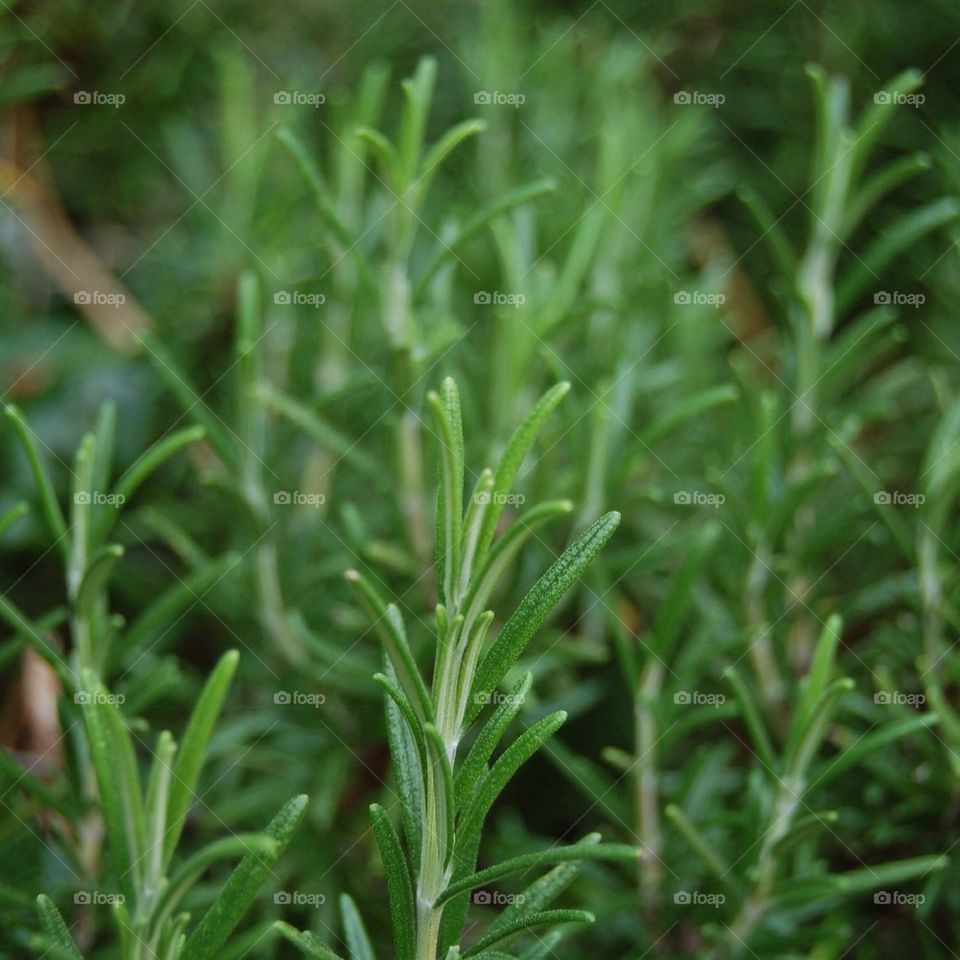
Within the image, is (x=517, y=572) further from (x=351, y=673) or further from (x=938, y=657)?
(x=938, y=657)

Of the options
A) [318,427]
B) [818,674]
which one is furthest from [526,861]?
[318,427]

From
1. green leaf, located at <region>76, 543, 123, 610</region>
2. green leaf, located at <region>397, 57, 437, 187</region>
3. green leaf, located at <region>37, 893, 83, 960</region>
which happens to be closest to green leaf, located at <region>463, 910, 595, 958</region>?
green leaf, located at <region>37, 893, 83, 960</region>

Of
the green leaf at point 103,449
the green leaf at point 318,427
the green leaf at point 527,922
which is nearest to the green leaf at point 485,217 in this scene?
the green leaf at point 318,427

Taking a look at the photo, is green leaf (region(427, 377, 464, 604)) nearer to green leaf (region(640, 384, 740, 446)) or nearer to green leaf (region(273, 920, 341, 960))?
green leaf (region(273, 920, 341, 960))

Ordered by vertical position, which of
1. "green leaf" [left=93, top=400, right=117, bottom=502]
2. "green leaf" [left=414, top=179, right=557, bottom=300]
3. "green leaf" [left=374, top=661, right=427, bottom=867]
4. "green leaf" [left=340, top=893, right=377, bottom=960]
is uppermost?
"green leaf" [left=414, top=179, right=557, bottom=300]

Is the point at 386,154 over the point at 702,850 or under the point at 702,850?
over

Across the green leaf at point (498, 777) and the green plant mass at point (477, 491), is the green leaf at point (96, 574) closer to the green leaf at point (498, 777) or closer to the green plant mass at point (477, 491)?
the green plant mass at point (477, 491)

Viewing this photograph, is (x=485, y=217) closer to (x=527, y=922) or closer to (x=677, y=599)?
(x=677, y=599)
